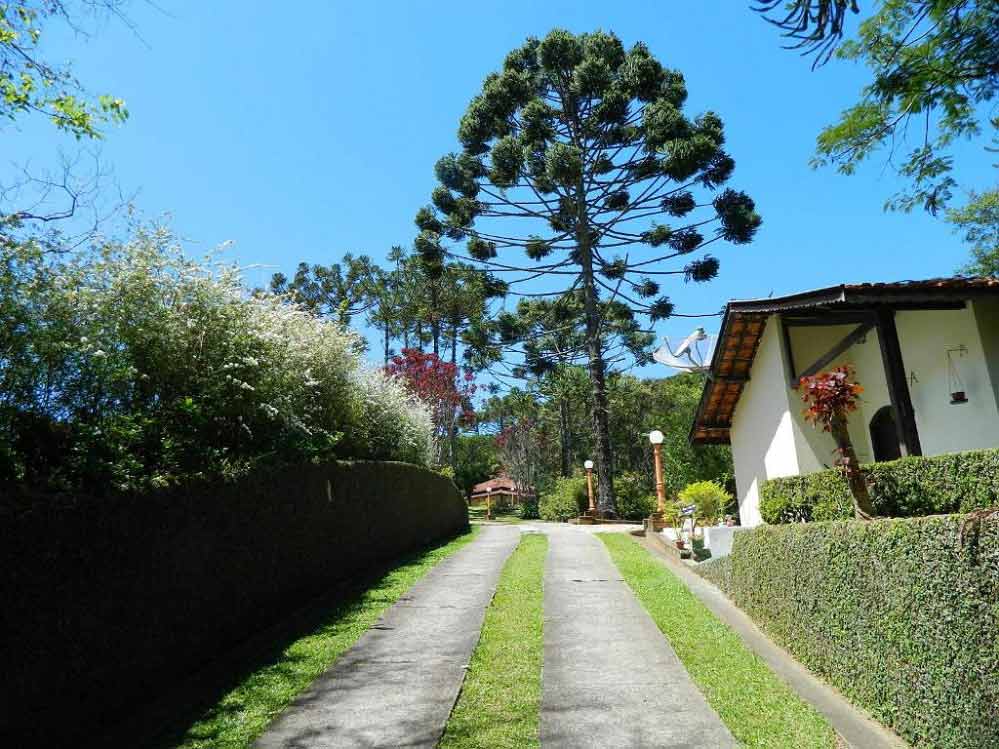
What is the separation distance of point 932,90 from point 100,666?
9.56 metres

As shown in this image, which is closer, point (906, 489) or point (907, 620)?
point (907, 620)

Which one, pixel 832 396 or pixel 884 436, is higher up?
pixel 832 396

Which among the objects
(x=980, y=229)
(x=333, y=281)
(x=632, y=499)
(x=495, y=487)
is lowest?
(x=632, y=499)

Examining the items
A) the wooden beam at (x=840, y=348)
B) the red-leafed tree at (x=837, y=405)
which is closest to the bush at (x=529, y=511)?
the wooden beam at (x=840, y=348)

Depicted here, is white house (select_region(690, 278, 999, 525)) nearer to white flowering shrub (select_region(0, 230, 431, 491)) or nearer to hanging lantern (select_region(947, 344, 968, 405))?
hanging lantern (select_region(947, 344, 968, 405))

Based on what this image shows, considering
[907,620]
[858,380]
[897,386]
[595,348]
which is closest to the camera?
[907,620]

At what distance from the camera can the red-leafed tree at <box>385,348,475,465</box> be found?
111 ft

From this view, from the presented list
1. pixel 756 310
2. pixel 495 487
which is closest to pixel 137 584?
pixel 756 310

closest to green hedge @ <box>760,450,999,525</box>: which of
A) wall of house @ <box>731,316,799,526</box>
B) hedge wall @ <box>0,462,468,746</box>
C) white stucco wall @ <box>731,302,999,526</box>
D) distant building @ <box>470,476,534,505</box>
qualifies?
wall of house @ <box>731,316,799,526</box>

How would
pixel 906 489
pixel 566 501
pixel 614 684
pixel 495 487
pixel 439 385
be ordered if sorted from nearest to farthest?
pixel 614 684, pixel 906 489, pixel 566 501, pixel 439 385, pixel 495 487

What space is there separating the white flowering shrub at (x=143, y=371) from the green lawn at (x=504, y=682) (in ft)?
10.6

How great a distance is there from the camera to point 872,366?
11852mm

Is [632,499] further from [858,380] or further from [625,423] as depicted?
[858,380]

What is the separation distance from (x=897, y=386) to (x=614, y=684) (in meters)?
6.35
